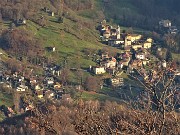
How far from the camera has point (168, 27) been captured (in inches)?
3469

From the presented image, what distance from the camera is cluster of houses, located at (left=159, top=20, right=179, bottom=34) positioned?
8397 centimetres

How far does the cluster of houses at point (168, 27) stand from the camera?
3306 inches

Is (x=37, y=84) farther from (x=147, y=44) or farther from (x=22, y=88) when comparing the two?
(x=147, y=44)

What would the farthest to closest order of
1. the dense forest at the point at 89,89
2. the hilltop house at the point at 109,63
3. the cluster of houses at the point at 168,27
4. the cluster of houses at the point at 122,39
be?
the cluster of houses at the point at 168,27, the cluster of houses at the point at 122,39, the hilltop house at the point at 109,63, the dense forest at the point at 89,89

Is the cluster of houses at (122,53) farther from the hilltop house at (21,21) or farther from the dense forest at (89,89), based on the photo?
the hilltop house at (21,21)

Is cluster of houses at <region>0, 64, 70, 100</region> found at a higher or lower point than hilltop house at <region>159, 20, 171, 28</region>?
lower

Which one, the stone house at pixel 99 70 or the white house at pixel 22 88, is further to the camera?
the stone house at pixel 99 70

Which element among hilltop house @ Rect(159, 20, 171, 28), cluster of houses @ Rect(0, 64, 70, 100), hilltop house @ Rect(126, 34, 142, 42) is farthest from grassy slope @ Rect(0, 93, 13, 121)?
hilltop house @ Rect(159, 20, 171, 28)

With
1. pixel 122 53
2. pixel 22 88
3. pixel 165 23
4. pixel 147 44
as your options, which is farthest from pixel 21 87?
pixel 165 23

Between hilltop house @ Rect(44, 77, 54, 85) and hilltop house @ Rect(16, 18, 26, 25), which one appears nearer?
hilltop house @ Rect(44, 77, 54, 85)

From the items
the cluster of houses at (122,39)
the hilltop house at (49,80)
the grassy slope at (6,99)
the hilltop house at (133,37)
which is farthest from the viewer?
the hilltop house at (133,37)

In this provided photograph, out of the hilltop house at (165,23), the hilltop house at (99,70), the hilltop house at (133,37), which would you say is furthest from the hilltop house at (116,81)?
the hilltop house at (165,23)

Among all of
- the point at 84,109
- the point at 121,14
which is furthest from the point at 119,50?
the point at 84,109

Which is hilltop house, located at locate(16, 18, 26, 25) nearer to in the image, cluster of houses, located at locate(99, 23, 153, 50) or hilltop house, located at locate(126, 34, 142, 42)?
cluster of houses, located at locate(99, 23, 153, 50)
